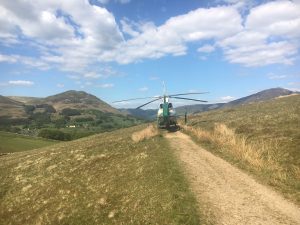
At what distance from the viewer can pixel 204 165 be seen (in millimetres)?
27703

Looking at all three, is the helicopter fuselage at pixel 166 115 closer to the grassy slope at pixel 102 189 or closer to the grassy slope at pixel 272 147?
the grassy slope at pixel 272 147

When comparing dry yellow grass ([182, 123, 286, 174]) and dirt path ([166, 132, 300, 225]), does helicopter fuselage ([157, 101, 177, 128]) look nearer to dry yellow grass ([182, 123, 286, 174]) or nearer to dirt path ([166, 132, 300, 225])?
dry yellow grass ([182, 123, 286, 174])

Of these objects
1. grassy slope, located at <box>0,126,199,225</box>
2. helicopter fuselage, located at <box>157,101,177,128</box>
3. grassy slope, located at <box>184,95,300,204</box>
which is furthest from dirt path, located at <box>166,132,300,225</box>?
helicopter fuselage, located at <box>157,101,177,128</box>

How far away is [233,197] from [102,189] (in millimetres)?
10330

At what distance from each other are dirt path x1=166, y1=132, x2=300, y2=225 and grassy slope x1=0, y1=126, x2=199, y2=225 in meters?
1.07

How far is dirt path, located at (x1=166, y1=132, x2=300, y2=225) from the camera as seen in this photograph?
18219mm

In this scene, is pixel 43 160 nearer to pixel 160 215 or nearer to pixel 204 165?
pixel 204 165

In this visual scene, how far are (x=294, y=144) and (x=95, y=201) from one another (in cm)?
1740

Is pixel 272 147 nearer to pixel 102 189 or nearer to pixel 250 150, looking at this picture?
pixel 250 150

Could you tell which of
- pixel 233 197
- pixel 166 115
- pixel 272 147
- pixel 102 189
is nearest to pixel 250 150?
pixel 272 147

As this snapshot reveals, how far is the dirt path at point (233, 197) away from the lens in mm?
18219

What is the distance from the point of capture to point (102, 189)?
27.0m

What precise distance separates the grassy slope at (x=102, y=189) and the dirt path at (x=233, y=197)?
1070 millimetres

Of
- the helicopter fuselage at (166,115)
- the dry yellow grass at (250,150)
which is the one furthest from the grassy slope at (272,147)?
the helicopter fuselage at (166,115)
